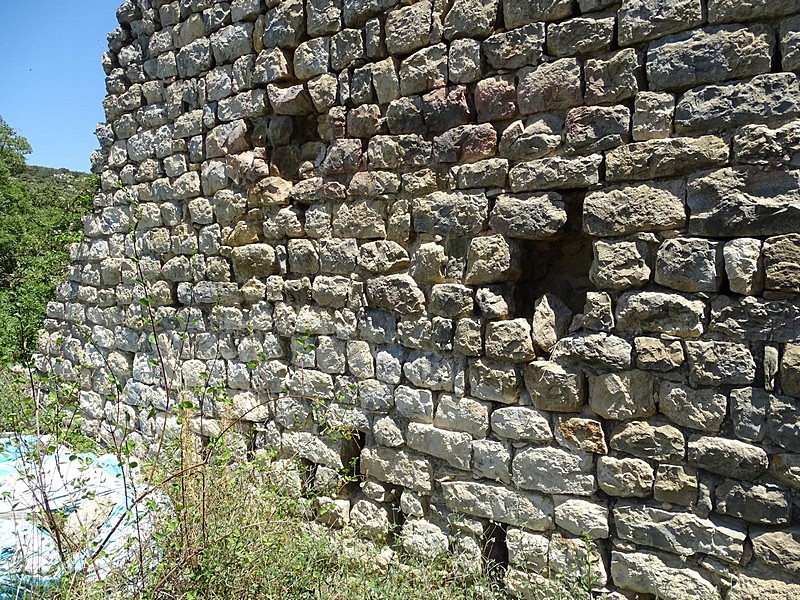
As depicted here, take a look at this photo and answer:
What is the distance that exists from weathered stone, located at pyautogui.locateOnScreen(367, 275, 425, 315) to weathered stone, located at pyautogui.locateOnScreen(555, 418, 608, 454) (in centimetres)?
97

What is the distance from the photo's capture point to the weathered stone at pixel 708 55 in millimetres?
2379

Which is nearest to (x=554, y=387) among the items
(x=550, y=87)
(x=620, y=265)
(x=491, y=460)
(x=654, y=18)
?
(x=491, y=460)

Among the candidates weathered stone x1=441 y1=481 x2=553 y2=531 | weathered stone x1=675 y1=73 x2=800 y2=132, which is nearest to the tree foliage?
weathered stone x1=441 y1=481 x2=553 y2=531

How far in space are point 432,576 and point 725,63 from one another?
107 inches

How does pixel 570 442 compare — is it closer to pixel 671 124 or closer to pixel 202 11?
pixel 671 124

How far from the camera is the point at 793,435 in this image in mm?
2342

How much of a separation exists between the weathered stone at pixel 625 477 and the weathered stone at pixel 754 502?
279mm

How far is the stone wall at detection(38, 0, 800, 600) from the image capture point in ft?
7.97

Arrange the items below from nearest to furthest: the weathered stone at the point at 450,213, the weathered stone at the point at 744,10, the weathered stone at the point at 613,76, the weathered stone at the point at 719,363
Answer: the weathered stone at the point at 744,10
the weathered stone at the point at 719,363
the weathered stone at the point at 613,76
the weathered stone at the point at 450,213

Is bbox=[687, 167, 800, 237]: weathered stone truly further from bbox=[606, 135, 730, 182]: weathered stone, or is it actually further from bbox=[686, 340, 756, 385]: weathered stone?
bbox=[686, 340, 756, 385]: weathered stone

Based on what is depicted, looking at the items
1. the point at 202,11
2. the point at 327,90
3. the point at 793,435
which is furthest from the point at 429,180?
the point at 202,11

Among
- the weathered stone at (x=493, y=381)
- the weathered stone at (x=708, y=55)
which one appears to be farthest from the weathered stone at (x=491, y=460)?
the weathered stone at (x=708, y=55)

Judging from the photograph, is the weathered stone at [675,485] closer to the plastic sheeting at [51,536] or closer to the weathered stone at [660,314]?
the weathered stone at [660,314]

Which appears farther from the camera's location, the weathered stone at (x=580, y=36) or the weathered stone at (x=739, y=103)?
the weathered stone at (x=580, y=36)
